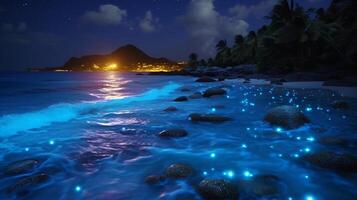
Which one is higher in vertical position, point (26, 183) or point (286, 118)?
point (286, 118)

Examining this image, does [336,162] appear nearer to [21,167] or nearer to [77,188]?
[77,188]

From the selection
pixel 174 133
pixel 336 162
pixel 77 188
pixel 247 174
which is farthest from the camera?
pixel 174 133

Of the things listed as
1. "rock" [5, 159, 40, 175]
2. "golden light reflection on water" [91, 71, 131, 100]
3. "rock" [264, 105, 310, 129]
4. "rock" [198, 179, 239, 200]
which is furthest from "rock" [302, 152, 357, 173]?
"golden light reflection on water" [91, 71, 131, 100]

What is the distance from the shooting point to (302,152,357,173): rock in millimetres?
6184

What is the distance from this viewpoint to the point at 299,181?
5797 millimetres

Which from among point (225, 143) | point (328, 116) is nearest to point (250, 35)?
point (328, 116)

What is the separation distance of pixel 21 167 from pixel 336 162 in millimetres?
7361

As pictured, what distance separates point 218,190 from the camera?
5082 millimetres

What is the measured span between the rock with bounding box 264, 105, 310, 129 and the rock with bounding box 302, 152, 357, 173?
10.9 feet

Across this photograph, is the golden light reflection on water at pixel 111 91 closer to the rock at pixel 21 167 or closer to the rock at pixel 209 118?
the rock at pixel 209 118

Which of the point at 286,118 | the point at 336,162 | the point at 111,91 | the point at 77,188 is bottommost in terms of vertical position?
the point at 111,91

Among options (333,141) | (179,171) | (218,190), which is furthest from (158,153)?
(333,141)

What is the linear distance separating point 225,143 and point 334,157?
3145 mm

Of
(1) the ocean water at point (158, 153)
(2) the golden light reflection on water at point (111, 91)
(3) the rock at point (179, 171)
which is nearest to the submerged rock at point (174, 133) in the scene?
(1) the ocean water at point (158, 153)
